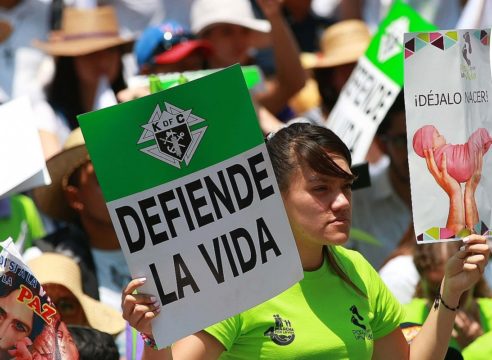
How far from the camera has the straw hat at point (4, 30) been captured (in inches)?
285

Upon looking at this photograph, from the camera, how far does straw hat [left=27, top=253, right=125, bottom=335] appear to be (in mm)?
5195

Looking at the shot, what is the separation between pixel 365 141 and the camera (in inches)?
232

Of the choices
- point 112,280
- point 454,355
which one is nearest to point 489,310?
point 454,355

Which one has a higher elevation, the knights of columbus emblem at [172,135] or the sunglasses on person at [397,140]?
the knights of columbus emblem at [172,135]

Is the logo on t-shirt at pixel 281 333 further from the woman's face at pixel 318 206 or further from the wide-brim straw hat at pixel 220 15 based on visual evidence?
the wide-brim straw hat at pixel 220 15

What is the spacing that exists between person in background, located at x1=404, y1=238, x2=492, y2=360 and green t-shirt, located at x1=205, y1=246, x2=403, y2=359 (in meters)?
0.94

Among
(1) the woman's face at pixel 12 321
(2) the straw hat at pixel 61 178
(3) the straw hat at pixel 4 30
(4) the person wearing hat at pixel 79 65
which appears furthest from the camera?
(3) the straw hat at pixel 4 30

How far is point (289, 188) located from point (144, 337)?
30.4 inches

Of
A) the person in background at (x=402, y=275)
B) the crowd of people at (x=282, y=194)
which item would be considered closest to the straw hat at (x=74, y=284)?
the crowd of people at (x=282, y=194)

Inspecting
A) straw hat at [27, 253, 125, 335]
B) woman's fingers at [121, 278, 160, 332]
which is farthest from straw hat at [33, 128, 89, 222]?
woman's fingers at [121, 278, 160, 332]

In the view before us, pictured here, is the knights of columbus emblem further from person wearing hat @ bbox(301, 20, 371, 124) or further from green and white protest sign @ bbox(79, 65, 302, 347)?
person wearing hat @ bbox(301, 20, 371, 124)

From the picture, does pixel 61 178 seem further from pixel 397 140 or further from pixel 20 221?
pixel 397 140

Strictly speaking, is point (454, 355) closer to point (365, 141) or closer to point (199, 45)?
point (365, 141)

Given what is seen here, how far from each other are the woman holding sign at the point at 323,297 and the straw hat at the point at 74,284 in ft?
4.05
